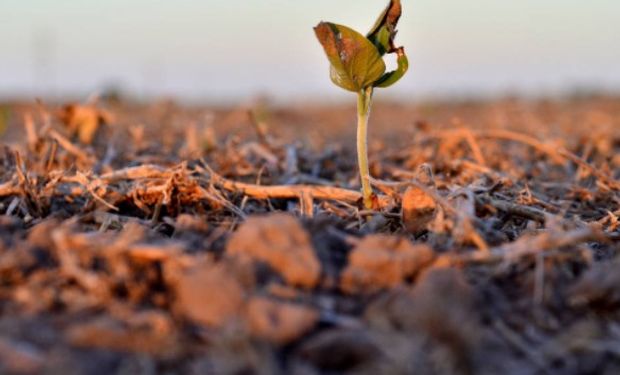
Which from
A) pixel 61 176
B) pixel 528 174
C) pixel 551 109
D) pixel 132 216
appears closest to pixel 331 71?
pixel 132 216

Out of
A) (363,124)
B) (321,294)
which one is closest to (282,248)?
(321,294)

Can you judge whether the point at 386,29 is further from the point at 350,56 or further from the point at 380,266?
the point at 380,266

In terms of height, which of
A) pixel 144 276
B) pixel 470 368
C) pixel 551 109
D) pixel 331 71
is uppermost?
pixel 331 71

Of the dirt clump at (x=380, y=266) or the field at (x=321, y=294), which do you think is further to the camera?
the dirt clump at (x=380, y=266)

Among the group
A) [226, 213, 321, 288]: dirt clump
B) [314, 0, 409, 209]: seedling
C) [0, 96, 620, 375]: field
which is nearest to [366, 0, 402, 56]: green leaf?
[314, 0, 409, 209]: seedling

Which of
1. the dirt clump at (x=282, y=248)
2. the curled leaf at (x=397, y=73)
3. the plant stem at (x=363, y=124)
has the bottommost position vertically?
the dirt clump at (x=282, y=248)

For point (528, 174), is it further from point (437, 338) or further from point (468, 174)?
point (437, 338)

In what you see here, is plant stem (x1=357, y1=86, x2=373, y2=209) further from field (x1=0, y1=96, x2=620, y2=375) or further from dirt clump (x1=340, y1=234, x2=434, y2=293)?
dirt clump (x1=340, y1=234, x2=434, y2=293)

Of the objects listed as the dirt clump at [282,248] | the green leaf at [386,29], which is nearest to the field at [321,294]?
the dirt clump at [282,248]

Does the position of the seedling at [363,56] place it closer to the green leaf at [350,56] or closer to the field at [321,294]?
the green leaf at [350,56]
